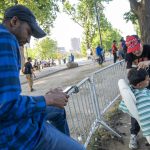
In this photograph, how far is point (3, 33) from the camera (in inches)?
88.3

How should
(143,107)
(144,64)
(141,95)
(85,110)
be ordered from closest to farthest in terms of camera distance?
(143,107) < (141,95) < (144,64) < (85,110)

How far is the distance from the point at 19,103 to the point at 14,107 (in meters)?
0.04

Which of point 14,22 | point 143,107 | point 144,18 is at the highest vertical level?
point 144,18

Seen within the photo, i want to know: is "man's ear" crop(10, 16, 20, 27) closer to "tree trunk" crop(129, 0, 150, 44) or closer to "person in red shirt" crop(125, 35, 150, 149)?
"person in red shirt" crop(125, 35, 150, 149)

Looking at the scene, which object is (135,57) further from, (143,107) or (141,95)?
(143,107)

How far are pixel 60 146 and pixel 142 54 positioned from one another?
12.5ft

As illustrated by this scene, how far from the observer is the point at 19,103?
2221mm

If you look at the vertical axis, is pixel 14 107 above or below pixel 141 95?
above

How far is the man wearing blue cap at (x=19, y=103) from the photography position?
2.18 m

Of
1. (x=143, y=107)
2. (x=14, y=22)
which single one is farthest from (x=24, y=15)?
(x=143, y=107)

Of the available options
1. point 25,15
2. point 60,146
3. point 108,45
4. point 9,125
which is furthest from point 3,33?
point 108,45

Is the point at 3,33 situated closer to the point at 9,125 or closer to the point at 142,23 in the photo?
the point at 9,125

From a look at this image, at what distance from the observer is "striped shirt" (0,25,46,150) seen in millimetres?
2170

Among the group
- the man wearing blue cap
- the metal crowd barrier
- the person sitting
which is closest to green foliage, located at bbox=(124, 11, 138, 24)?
the metal crowd barrier
